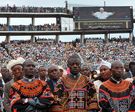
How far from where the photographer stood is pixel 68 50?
170ft

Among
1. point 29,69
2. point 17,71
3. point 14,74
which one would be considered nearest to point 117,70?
point 29,69

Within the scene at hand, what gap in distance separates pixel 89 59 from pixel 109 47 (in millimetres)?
6163

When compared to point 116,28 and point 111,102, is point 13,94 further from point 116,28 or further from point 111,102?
point 116,28

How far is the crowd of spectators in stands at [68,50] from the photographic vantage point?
158 feet

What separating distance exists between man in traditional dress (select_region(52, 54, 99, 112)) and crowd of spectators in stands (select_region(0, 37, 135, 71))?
3846 centimetres

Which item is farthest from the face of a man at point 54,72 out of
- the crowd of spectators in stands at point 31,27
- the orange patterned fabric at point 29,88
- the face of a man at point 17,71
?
the crowd of spectators in stands at point 31,27

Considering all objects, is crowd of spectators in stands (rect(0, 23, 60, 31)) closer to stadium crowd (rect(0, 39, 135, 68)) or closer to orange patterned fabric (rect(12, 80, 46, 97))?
stadium crowd (rect(0, 39, 135, 68))

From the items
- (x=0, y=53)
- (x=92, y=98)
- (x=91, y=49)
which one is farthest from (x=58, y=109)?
(x=91, y=49)

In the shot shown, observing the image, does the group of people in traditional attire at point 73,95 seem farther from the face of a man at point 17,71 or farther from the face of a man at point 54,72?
the face of a man at point 54,72

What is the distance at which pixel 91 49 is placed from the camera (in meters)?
52.4

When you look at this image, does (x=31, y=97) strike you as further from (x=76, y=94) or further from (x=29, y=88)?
(x=76, y=94)

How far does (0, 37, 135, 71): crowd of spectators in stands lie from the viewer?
158ft

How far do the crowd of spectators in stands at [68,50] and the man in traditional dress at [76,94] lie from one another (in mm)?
38460

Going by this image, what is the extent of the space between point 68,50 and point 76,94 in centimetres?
4456
